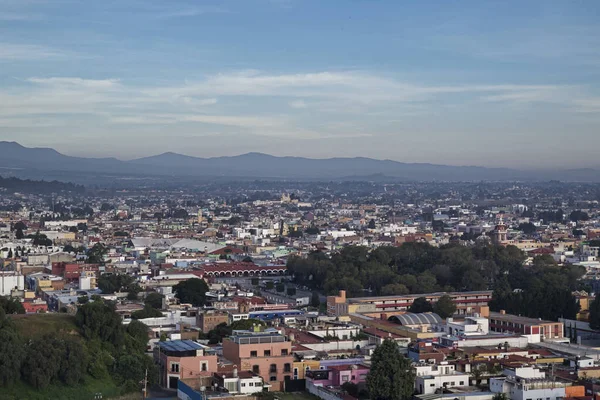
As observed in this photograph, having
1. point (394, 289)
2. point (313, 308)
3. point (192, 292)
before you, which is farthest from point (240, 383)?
point (394, 289)

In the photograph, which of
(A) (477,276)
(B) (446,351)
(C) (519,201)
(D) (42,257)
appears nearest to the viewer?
(B) (446,351)

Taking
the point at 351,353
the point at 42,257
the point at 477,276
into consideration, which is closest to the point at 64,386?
the point at 351,353

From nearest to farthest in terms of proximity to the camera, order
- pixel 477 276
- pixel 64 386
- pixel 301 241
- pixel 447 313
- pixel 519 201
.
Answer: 1. pixel 64 386
2. pixel 447 313
3. pixel 477 276
4. pixel 301 241
5. pixel 519 201

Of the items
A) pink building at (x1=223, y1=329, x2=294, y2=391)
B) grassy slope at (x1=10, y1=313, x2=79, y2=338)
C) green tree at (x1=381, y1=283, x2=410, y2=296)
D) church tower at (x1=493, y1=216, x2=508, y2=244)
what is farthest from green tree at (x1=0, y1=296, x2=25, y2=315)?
church tower at (x1=493, y1=216, x2=508, y2=244)

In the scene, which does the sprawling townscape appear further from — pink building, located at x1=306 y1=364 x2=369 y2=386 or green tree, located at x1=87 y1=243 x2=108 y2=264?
green tree, located at x1=87 y1=243 x2=108 y2=264

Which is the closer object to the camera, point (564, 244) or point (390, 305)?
point (390, 305)

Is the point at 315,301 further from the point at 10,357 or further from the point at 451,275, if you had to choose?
the point at 10,357

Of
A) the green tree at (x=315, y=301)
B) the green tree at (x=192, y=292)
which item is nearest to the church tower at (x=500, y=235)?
the green tree at (x=315, y=301)

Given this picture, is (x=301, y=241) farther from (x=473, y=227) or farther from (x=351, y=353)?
(x=351, y=353)
